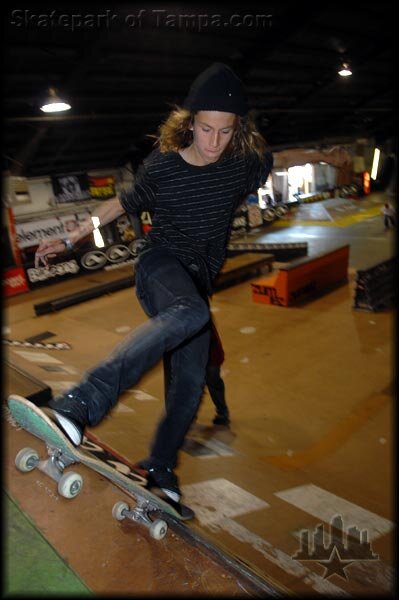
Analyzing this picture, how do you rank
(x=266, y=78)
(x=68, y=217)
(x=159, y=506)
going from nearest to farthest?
1. (x=159, y=506)
2. (x=266, y=78)
3. (x=68, y=217)

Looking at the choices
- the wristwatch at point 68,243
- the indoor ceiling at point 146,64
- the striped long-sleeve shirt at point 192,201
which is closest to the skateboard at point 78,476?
the wristwatch at point 68,243

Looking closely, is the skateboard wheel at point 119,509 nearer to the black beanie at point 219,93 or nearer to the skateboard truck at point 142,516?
the skateboard truck at point 142,516

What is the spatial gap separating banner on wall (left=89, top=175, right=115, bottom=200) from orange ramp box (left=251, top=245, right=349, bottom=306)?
7.74 metres

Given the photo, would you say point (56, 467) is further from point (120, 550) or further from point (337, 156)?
point (337, 156)

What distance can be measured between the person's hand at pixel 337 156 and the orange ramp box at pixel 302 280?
7.15 m

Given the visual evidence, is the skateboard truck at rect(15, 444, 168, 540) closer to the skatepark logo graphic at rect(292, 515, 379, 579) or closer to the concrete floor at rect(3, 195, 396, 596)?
the concrete floor at rect(3, 195, 396, 596)

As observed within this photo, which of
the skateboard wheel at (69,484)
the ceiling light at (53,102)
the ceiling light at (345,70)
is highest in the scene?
the ceiling light at (345,70)

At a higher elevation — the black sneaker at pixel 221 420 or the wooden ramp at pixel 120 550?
the wooden ramp at pixel 120 550

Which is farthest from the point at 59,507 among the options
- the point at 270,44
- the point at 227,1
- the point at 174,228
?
the point at 270,44

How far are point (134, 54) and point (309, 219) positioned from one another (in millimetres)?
14531

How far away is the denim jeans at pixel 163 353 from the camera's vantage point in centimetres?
207

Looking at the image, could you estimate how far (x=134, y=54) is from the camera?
8.84 meters

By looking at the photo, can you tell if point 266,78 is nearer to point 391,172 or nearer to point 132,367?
point 391,172

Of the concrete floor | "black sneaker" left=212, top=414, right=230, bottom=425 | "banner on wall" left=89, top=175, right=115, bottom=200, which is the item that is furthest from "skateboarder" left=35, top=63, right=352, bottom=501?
"banner on wall" left=89, top=175, right=115, bottom=200
